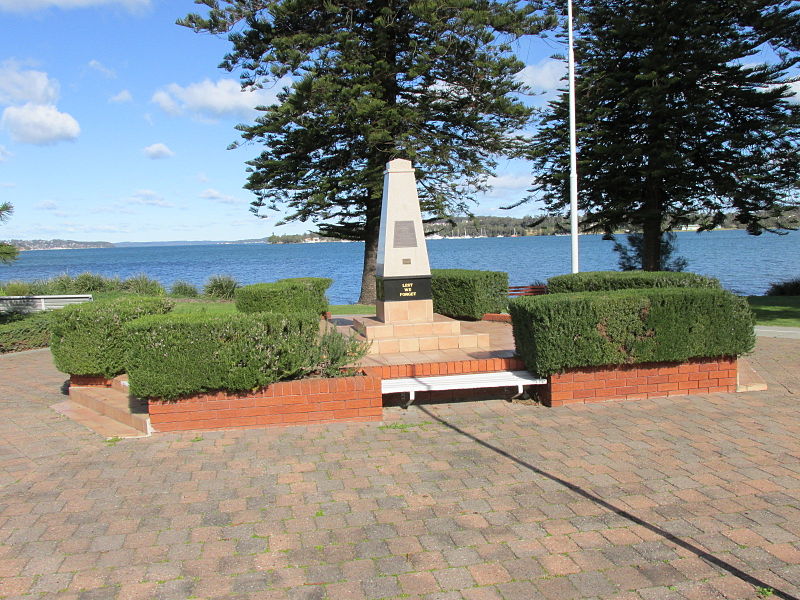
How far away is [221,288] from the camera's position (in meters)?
23.0

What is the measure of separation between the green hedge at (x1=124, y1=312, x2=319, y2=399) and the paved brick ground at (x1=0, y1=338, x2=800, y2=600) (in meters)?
0.50

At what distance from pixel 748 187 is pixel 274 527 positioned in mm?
20244

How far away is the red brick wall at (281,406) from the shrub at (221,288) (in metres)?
17.3

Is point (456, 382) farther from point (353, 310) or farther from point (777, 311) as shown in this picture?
point (777, 311)

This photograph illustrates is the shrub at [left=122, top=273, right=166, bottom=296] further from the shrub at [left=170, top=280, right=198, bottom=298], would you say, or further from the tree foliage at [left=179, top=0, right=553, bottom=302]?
the tree foliage at [left=179, top=0, right=553, bottom=302]

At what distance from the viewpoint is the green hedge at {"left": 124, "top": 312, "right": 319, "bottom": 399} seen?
215 inches

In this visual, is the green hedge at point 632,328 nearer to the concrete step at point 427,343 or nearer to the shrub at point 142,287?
the concrete step at point 427,343

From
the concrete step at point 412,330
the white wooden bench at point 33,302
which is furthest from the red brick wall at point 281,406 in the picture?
the white wooden bench at point 33,302

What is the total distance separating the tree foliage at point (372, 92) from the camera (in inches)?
640

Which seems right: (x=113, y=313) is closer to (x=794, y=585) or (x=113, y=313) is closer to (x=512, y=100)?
(x=794, y=585)

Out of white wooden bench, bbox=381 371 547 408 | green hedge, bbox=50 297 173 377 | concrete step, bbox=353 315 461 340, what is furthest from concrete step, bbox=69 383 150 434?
concrete step, bbox=353 315 461 340

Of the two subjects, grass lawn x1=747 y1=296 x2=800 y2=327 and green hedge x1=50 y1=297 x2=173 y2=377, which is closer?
green hedge x1=50 y1=297 x2=173 y2=377

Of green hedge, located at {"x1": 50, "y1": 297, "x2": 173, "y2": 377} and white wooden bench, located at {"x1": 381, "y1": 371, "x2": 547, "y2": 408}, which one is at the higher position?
green hedge, located at {"x1": 50, "y1": 297, "x2": 173, "y2": 377}

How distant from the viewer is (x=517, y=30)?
16.9 metres
